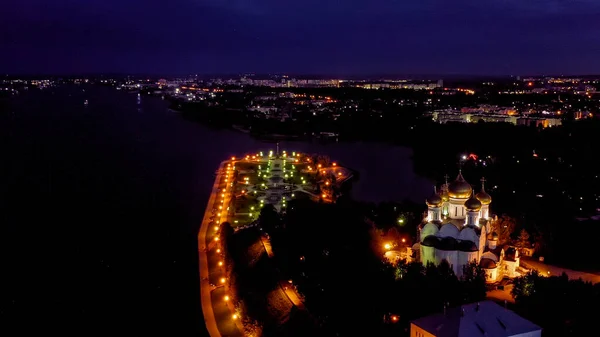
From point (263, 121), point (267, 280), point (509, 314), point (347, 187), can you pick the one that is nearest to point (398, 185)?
point (347, 187)

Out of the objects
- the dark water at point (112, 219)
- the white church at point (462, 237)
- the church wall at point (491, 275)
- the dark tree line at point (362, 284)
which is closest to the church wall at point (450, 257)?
the white church at point (462, 237)

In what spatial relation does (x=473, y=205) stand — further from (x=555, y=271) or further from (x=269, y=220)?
(x=269, y=220)

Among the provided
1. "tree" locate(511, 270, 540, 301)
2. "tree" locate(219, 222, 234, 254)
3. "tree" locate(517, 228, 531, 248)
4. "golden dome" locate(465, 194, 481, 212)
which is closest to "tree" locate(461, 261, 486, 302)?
"tree" locate(511, 270, 540, 301)

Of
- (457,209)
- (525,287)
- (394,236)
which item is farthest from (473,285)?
(394,236)

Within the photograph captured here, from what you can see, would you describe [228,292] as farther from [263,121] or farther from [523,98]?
[523,98]

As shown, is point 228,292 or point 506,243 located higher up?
point 506,243

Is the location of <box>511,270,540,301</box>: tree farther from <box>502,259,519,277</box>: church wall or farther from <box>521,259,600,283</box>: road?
<box>521,259,600,283</box>: road

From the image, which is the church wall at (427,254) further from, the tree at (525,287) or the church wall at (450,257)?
the tree at (525,287)
